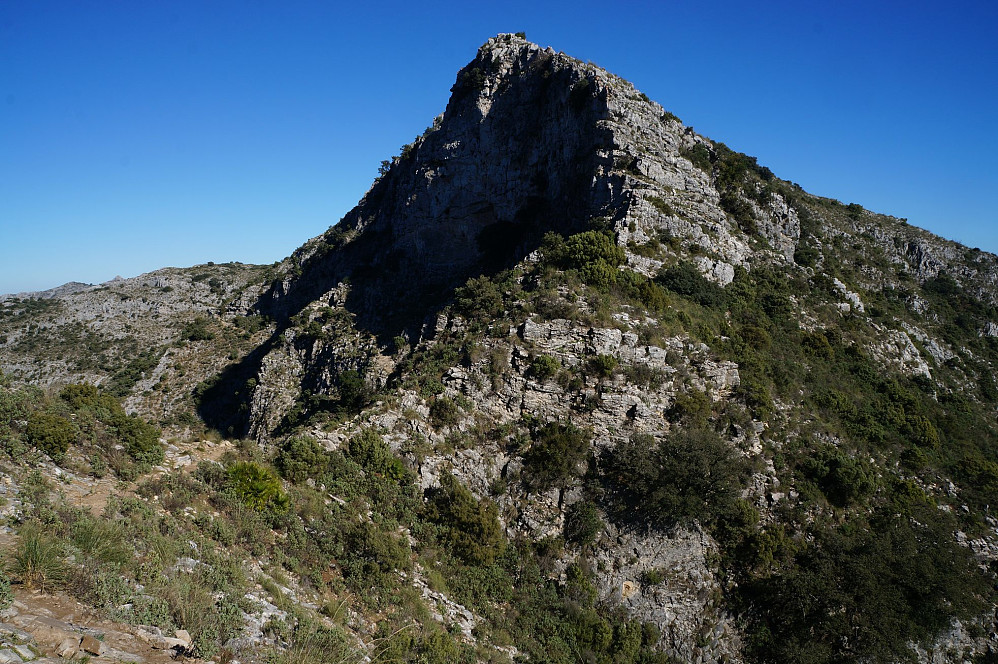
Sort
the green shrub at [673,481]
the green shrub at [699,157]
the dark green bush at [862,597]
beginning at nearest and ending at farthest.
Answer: the dark green bush at [862,597] → the green shrub at [673,481] → the green shrub at [699,157]

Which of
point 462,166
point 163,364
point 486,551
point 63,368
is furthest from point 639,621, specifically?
point 63,368

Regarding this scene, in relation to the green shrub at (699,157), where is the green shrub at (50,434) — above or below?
below

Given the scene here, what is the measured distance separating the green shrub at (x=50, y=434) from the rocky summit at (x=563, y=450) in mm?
99

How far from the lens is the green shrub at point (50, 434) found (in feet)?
38.7

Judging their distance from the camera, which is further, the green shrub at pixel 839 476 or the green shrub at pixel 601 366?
the green shrub at pixel 601 366

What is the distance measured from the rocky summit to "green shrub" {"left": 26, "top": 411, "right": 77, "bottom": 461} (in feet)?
0.33

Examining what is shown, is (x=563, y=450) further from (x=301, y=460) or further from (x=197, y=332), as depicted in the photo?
(x=197, y=332)

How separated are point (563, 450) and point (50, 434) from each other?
674 inches

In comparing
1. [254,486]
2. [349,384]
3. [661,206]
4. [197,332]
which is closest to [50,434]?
[254,486]

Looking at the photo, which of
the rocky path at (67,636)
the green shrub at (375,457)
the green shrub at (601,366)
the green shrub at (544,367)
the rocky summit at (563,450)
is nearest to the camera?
the rocky path at (67,636)

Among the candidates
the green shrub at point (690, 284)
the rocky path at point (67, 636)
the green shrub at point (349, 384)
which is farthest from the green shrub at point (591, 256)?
the rocky path at point (67, 636)

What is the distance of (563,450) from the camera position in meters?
21.3

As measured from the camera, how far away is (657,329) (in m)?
27.4

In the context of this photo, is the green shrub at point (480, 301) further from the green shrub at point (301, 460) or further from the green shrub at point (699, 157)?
the green shrub at point (699, 157)
